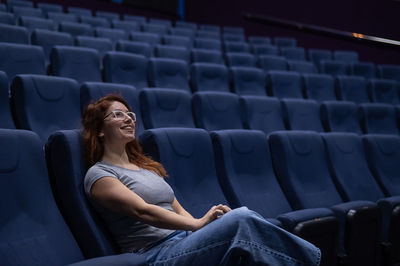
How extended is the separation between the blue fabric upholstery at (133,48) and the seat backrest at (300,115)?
37 centimetres

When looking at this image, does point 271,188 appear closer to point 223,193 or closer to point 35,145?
point 223,193

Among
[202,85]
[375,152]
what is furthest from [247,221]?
[202,85]

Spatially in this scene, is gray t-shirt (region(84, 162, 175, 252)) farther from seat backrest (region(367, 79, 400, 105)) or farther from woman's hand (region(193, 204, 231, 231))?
seat backrest (region(367, 79, 400, 105))

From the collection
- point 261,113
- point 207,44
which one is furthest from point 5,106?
point 207,44

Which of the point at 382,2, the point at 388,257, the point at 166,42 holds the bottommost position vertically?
the point at 388,257

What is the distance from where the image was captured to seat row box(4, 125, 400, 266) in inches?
12.8

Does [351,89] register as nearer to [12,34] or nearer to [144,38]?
[144,38]

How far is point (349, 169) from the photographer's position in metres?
0.62

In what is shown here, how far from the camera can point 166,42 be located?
1187 mm

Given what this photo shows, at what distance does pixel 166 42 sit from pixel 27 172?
900 millimetres

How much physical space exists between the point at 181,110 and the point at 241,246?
0.35 m

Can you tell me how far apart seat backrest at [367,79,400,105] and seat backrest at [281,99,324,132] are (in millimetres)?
338

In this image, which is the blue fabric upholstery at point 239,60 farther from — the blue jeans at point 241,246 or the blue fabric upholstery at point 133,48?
the blue jeans at point 241,246

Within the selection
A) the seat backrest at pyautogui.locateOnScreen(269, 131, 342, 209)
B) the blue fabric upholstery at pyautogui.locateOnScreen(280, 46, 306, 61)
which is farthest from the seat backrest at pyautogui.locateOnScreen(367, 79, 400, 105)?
the seat backrest at pyautogui.locateOnScreen(269, 131, 342, 209)
